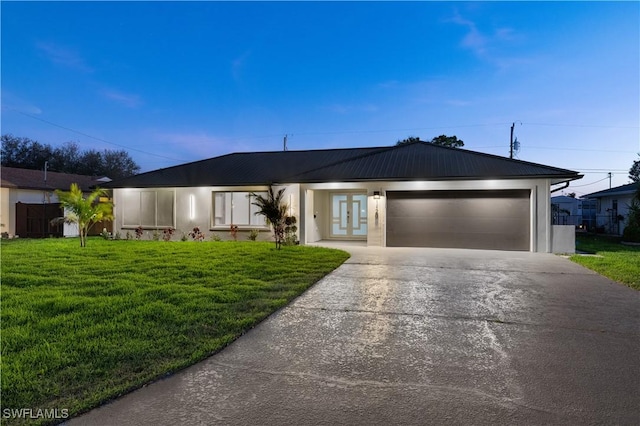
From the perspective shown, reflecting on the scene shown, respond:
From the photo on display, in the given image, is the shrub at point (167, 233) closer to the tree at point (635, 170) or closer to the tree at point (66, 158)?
the tree at point (66, 158)

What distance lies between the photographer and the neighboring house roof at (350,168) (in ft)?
38.9

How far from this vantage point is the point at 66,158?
38.7 meters

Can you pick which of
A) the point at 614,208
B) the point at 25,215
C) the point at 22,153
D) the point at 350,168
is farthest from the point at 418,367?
the point at 22,153

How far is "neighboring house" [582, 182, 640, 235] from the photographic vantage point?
2009 centimetres

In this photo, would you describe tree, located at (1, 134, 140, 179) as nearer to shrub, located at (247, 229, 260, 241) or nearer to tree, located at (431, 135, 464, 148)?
shrub, located at (247, 229, 260, 241)

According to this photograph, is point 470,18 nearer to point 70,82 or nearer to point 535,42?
point 535,42

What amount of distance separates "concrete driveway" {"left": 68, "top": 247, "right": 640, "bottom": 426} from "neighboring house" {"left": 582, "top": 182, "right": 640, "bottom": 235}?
1941 centimetres

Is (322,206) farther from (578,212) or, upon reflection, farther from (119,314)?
(578,212)

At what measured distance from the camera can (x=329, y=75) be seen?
22.2 meters

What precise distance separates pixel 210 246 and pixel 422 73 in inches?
586

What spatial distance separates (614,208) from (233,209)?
2346 cm

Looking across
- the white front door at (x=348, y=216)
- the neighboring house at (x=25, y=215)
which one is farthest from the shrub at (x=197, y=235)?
the white front door at (x=348, y=216)

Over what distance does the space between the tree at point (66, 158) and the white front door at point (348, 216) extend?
35007 mm

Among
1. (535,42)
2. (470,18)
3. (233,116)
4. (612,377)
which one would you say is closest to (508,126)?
(535,42)
